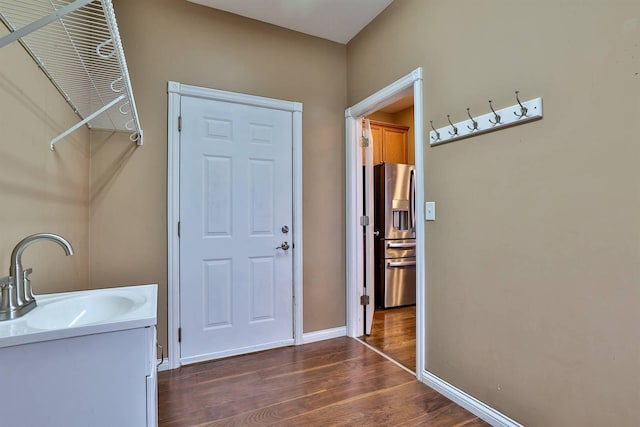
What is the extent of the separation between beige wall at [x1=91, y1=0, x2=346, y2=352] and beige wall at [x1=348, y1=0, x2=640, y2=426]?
1.01 metres

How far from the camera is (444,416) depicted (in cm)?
180

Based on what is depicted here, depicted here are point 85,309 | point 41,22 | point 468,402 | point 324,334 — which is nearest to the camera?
point 41,22

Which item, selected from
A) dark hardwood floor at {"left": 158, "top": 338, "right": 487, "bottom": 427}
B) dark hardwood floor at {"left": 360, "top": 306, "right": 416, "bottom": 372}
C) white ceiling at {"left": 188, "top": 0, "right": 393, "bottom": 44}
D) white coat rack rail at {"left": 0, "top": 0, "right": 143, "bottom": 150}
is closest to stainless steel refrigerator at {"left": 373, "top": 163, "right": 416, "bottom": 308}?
dark hardwood floor at {"left": 360, "top": 306, "right": 416, "bottom": 372}

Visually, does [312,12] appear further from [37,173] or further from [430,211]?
[37,173]

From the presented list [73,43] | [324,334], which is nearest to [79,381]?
[73,43]

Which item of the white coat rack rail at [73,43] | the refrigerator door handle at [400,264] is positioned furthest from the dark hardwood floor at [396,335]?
the white coat rack rail at [73,43]

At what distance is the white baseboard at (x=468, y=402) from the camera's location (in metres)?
1.69

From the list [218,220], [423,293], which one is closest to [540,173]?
[423,293]

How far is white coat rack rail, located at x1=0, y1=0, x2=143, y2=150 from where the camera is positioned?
885 mm

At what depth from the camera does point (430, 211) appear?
83.7 inches

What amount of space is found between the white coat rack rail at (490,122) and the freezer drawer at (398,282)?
213cm

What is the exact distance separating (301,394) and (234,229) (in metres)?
1.26

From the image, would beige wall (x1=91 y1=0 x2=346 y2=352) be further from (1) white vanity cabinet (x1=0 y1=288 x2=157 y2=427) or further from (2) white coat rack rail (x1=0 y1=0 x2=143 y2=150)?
(1) white vanity cabinet (x1=0 y1=288 x2=157 y2=427)

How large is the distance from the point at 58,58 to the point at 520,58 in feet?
6.80
